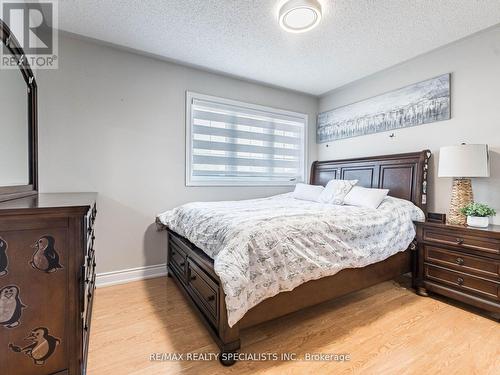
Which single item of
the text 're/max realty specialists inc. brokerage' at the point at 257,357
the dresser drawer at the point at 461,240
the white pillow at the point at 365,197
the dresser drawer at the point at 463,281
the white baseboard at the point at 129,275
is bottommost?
the text 're/max realty specialists inc. brokerage' at the point at 257,357

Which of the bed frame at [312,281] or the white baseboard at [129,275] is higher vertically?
the bed frame at [312,281]

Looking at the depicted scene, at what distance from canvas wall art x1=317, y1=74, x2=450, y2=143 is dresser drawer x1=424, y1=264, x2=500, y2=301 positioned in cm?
159

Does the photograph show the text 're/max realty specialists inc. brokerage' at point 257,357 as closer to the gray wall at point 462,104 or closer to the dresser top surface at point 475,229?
the dresser top surface at point 475,229

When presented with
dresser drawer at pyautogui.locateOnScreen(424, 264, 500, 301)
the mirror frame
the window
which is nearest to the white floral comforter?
dresser drawer at pyautogui.locateOnScreen(424, 264, 500, 301)

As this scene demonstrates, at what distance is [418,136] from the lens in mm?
2902

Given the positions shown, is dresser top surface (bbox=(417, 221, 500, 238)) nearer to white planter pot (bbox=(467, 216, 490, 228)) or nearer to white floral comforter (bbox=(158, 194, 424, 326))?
white planter pot (bbox=(467, 216, 490, 228))

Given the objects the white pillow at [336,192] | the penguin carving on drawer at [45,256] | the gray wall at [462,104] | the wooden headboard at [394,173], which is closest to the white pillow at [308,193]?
the white pillow at [336,192]

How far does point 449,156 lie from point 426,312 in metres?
1.42

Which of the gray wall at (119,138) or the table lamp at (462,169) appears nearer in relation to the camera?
the table lamp at (462,169)

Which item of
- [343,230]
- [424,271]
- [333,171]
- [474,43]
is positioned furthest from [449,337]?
[474,43]

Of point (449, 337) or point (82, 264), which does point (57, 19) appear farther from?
point (449, 337)

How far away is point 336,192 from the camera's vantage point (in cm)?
302

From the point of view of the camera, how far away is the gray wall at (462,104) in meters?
2.32

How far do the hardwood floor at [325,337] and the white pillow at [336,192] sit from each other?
1088mm
